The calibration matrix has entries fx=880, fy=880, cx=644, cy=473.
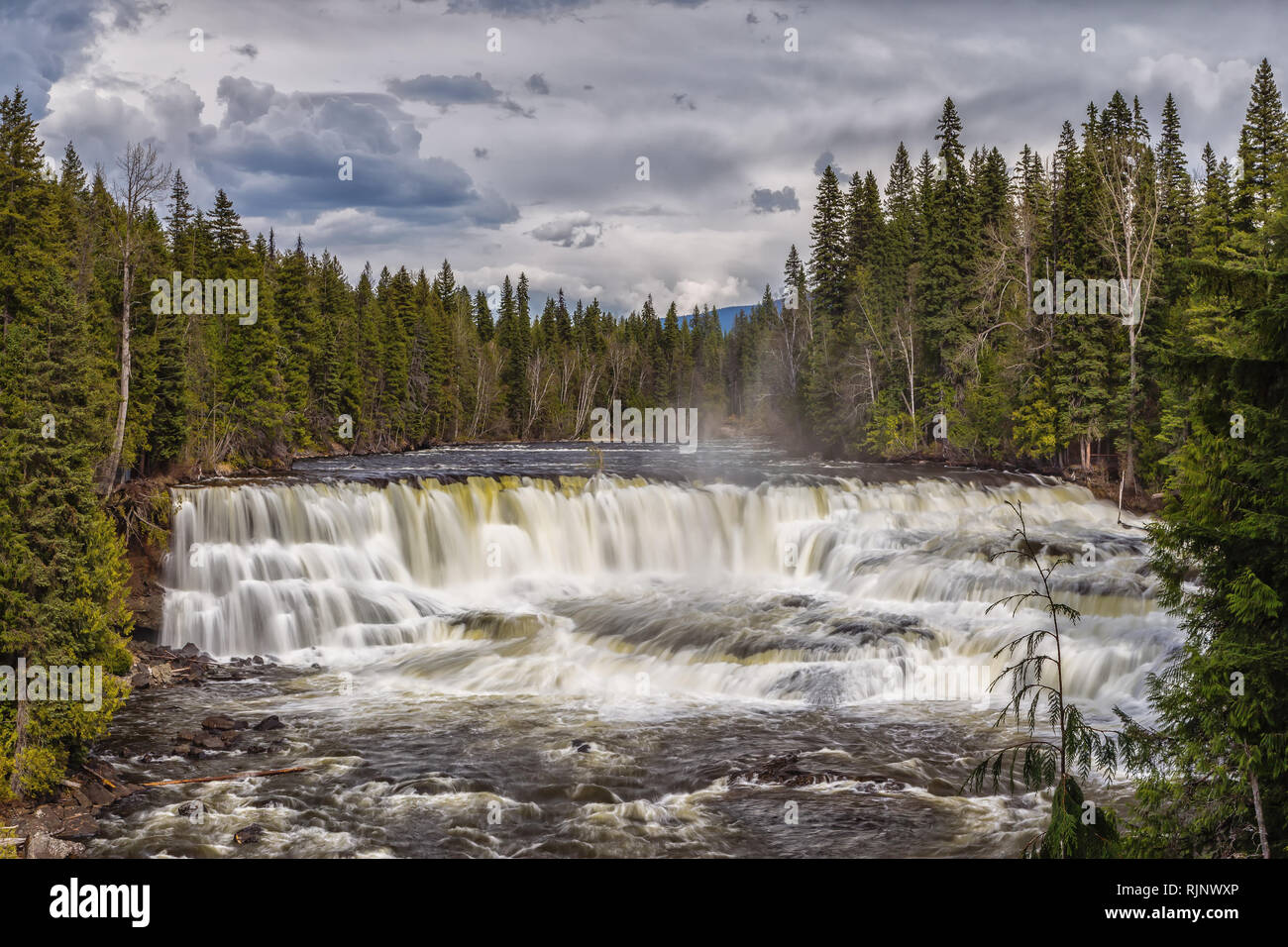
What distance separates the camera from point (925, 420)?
48.1 m

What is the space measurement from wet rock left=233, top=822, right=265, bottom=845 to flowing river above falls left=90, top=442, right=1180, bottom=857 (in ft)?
0.48

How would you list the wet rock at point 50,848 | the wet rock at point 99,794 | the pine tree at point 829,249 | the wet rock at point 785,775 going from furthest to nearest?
1. the pine tree at point 829,249
2. the wet rock at point 785,775
3. the wet rock at point 99,794
4. the wet rock at point 50,848

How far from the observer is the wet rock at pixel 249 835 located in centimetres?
1086

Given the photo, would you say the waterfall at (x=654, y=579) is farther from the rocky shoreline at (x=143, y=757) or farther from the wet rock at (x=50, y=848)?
the wet rock at (x=50, y=848)

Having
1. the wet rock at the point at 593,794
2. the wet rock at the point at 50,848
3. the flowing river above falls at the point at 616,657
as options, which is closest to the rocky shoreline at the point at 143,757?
the wet rock at the point at 50,848

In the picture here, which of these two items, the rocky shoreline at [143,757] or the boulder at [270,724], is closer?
the rocky shoreline at [143,757]

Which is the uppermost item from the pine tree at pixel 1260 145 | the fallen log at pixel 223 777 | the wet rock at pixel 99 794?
the pine tree at pixel 1260 145

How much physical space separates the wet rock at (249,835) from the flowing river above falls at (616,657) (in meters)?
0.15

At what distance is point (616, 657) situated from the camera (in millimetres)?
19438

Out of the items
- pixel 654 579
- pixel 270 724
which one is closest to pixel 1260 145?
pixel 654 579

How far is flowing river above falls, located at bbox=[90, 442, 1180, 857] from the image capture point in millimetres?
11578

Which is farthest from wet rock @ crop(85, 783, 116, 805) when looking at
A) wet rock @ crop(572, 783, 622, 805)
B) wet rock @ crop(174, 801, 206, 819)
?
wet rock @ crop(572, 783, 622, 805)
